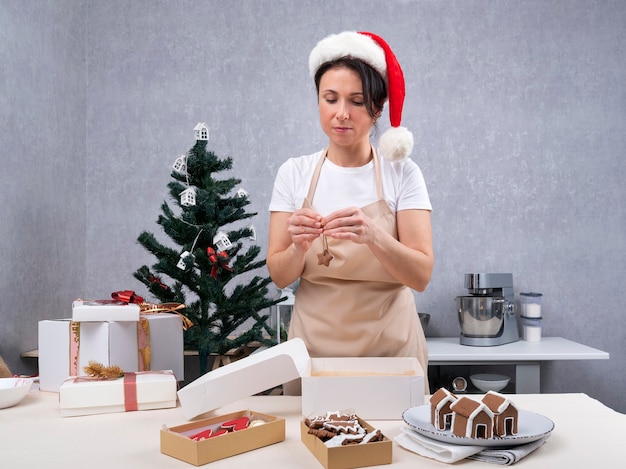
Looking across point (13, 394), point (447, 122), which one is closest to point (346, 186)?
point (13, 394)

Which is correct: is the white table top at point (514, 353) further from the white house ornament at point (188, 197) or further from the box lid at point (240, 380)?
the box lid at point (240, 380)

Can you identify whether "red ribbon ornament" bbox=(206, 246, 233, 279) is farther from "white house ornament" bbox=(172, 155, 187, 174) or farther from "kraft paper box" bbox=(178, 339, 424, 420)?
"kraft paper box" bbox=(178, 339, 424, 420)

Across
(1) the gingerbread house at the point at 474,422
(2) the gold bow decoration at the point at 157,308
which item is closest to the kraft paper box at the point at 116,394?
(2) the gold bow decoration at the point at 157,308

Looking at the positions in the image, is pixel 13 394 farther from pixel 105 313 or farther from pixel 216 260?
pixel 216 260

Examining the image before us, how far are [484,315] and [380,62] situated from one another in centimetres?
164

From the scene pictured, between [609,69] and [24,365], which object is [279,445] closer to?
[24,365]

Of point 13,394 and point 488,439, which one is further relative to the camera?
point 13,394

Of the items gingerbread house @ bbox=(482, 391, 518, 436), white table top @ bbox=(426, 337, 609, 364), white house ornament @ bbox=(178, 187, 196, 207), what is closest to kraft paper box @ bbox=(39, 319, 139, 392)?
white house ornament @ bbox=(178, 187, 196, 207)

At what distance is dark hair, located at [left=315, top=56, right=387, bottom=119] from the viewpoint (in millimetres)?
1614

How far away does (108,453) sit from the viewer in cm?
104

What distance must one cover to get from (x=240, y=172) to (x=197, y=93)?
0.49 metres

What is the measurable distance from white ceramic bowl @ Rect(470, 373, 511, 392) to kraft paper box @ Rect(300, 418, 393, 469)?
6.45ft

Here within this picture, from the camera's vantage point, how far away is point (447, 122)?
330cm

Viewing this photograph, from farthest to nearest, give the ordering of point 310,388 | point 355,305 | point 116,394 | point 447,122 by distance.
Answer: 1. point 447,122
2. point 355,305
3. point 116,394
4. point 310,388
